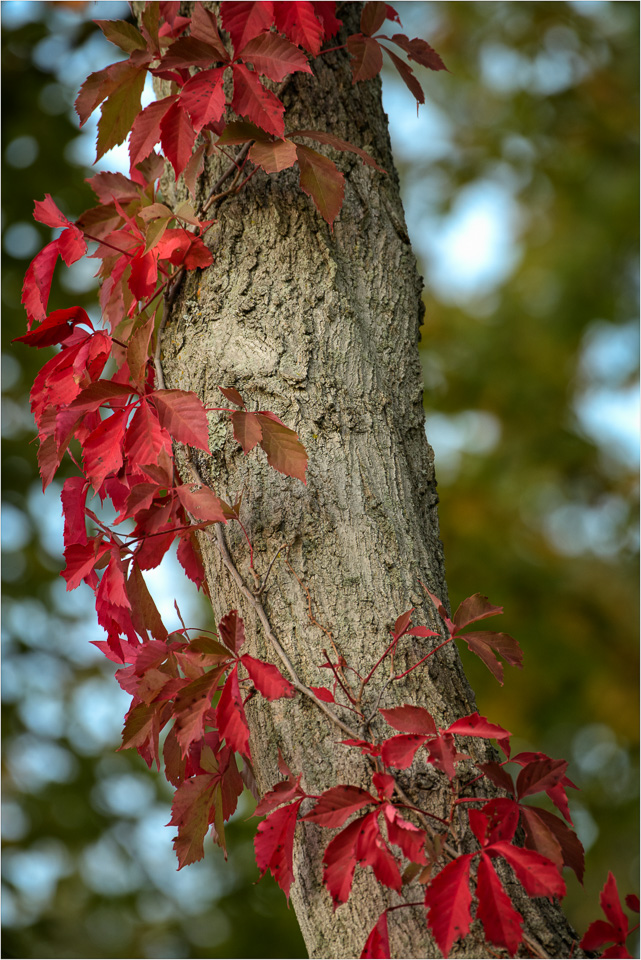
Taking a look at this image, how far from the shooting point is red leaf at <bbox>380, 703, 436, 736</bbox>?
703 mm

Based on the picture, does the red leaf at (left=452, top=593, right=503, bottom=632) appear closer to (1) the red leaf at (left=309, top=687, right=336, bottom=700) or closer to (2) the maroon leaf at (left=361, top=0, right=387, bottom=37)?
(1) the red leaf at (left=309, top=687, right=336, bottom=700)

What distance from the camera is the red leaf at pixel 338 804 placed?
2.27 feet

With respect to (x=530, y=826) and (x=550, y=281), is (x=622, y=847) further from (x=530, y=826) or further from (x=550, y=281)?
(x=530, y=826)

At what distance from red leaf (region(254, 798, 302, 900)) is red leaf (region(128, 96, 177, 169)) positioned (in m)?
0.75

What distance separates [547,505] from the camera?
15.2ft

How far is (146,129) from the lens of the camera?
92 cm

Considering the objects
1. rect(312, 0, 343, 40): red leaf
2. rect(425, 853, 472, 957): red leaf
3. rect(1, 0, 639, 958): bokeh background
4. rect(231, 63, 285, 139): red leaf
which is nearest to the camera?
rect(425, 853, 472, 957): red leaf

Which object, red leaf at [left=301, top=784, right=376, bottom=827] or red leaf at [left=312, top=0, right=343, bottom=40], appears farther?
red leaf at [left=312, top=0, right=343, bottom=40]

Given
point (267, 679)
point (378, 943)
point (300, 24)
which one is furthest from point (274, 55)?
point (378, 943)

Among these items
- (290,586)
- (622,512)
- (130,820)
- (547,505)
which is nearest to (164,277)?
(290,586)

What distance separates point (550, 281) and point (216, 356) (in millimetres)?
4150

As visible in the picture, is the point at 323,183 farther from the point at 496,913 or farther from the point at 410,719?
the point at 496,913

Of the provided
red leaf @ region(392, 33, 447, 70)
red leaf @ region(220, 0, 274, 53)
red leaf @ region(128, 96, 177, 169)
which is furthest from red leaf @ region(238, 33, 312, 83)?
red leaf @ region(392, 33, 447, 70)

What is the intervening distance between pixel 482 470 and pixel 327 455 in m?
3.68
